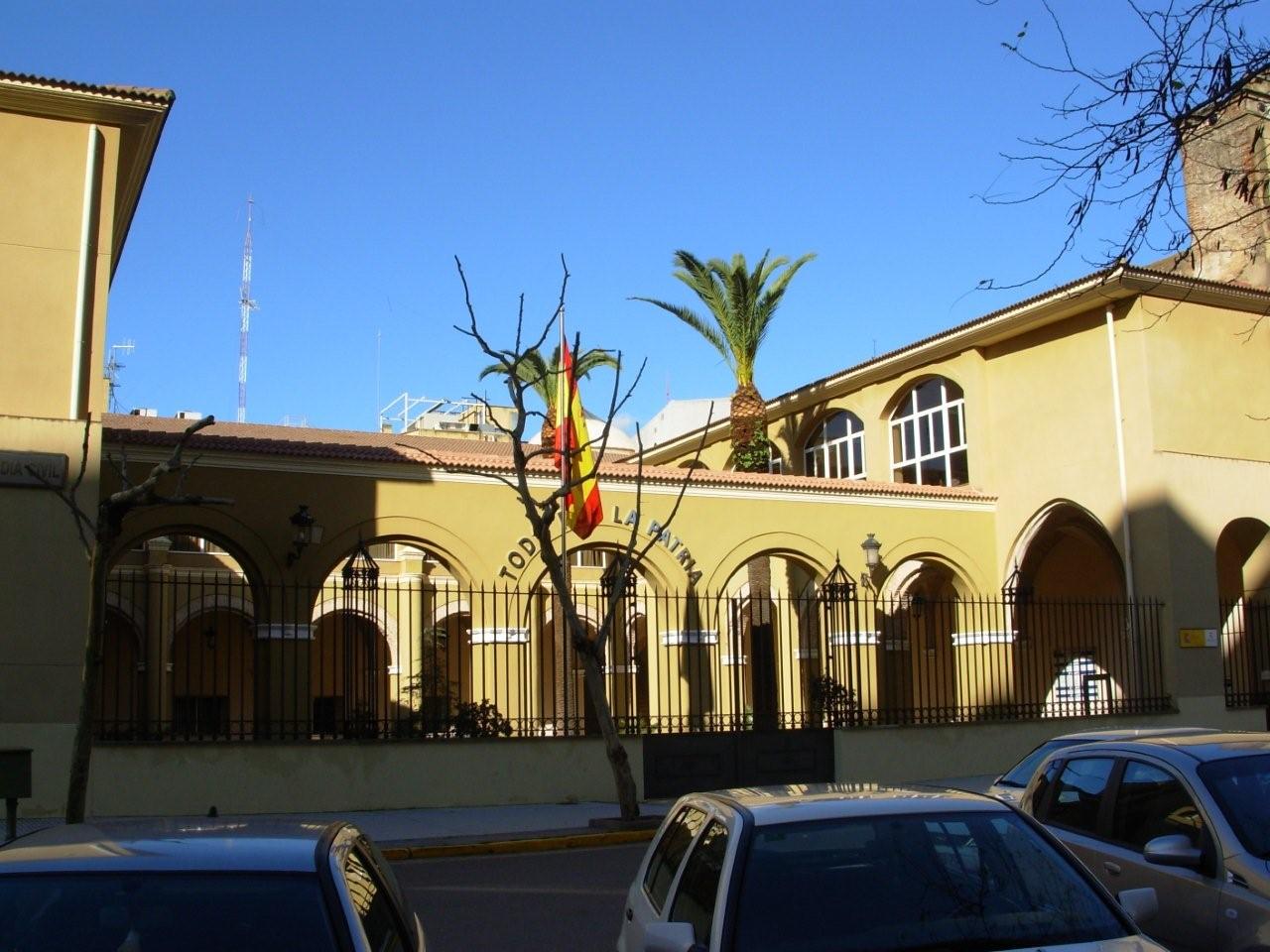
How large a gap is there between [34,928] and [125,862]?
0.97 feet

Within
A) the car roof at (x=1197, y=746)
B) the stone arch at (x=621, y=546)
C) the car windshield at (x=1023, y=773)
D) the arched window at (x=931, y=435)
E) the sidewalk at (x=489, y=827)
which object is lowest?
the sidewalk at (x=489, y=827)

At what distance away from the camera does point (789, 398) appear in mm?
32938

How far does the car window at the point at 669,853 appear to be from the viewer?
5.36m

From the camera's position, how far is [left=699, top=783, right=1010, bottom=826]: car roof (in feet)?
15.6

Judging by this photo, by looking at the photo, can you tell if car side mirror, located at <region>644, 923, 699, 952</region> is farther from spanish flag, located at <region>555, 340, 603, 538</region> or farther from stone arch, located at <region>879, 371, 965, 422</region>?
stone arch, located at <region>879, 371, 965, 422</region>

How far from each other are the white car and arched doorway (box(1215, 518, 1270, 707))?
22.8m

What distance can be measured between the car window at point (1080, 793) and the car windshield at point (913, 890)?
2330 mm

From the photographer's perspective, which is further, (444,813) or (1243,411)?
(1243,411)

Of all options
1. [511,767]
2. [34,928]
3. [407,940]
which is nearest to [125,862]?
[34,928]

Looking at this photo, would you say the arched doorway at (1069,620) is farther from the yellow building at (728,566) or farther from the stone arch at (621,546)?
the stone arch at (621,546)

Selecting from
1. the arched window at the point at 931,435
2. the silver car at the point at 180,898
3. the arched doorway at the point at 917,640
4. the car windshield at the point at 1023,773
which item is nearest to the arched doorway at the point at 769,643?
the arched doorway at the point at 917,640

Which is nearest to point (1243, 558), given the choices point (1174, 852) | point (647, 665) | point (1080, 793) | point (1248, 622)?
point (1248, 622)

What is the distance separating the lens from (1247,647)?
26.1 meters

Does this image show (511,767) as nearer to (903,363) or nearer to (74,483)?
(74,483)
